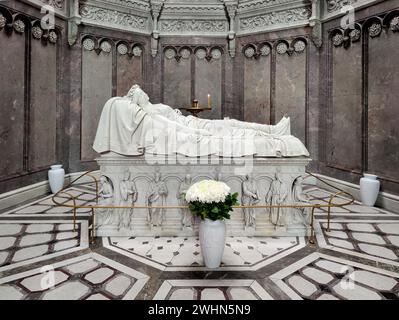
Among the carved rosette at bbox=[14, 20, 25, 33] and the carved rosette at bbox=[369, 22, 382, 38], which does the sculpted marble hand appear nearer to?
the carved rosette at bbox=[14, 20, 25, 33]

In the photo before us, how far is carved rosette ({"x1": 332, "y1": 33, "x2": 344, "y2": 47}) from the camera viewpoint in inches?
272

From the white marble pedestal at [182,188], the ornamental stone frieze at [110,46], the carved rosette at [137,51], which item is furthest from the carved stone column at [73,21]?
the white marble pedestal at [182,188]

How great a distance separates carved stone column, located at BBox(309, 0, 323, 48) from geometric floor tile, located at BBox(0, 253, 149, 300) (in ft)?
24.3

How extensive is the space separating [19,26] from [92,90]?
7.24ft

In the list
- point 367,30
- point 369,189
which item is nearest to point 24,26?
point 367,30

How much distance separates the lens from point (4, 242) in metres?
3.90

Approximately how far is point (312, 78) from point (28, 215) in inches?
299

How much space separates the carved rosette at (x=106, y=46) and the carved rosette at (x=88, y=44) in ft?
0.81

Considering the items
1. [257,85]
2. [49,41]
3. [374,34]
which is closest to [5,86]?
[49,41]

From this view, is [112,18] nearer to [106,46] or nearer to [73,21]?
[106,46]

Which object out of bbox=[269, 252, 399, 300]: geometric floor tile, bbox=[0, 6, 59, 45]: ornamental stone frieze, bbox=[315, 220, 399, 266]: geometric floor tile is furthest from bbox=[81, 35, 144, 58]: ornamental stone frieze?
bbox=[269, 252, 399, 300]: geometric floor tile

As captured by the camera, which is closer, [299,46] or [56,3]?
[56,3]

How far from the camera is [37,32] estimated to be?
6352 mm

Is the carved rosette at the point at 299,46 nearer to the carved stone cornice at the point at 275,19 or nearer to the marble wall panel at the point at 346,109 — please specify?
the carved stone cornice at the point at 275,19
